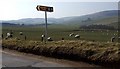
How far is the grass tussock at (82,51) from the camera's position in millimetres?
14401

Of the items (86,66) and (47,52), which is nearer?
(86,66)

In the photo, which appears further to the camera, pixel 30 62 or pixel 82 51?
pixel 82 51

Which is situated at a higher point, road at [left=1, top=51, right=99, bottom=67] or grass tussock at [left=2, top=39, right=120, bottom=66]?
grass tussock at [left=2, top=39, right=120, bottom=66]

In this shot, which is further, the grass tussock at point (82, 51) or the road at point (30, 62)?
the road at point (30, 62)

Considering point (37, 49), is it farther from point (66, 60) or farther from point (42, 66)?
point (42, 66)

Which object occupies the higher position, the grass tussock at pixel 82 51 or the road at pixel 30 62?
the grass tussock at pixel 82 51

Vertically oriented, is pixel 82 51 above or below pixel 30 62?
above

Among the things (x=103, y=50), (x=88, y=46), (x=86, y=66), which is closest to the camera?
(x=86, y=66)

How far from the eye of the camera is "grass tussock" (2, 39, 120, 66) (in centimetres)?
1440

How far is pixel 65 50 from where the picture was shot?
17.2m

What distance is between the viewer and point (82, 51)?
16125 mm

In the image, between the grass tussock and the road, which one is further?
the road

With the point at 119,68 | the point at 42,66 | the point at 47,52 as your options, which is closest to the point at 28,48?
the point at 47,52

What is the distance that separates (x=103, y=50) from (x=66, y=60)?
2272mm
